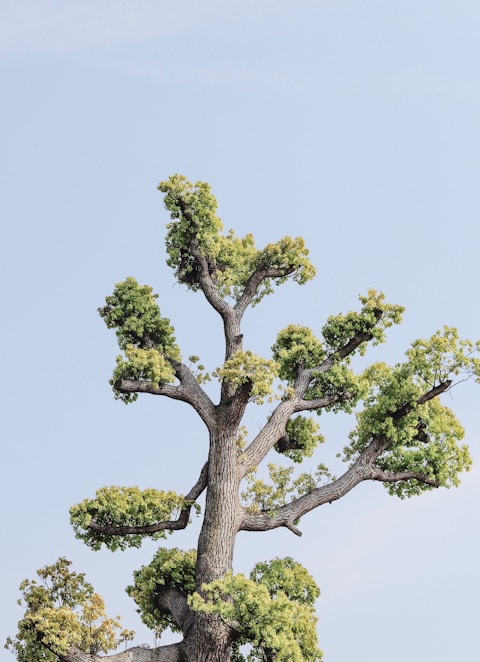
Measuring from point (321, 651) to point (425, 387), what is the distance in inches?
160

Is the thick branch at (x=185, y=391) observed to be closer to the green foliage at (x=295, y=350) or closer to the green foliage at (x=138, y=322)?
the green foliage at (x=138, y=322)

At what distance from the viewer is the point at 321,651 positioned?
13578mm

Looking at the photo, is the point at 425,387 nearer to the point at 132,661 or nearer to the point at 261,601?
the point at 261,601

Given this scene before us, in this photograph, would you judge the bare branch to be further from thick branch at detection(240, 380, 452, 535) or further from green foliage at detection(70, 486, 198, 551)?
green foliage at detection(70, 486, 198, 551)

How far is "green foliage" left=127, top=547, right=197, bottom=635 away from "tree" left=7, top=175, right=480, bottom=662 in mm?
23

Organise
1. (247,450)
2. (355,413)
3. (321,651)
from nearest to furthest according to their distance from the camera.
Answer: (321,651)
(247,450)
(355,413)

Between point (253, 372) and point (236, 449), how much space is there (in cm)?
135

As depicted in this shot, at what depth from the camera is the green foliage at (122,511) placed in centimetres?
1400

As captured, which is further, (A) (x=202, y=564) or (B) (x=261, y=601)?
(A) (x=202, y=564)

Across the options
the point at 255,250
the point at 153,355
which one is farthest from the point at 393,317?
the point at 153,355

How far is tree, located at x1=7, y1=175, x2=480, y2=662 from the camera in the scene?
43.5ft

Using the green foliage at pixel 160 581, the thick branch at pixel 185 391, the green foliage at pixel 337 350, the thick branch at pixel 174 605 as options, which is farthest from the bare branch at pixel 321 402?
the thick branch at pixel 174 605

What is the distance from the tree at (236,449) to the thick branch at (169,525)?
20mm

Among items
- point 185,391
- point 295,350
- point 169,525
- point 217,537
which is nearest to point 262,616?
point 217,537
